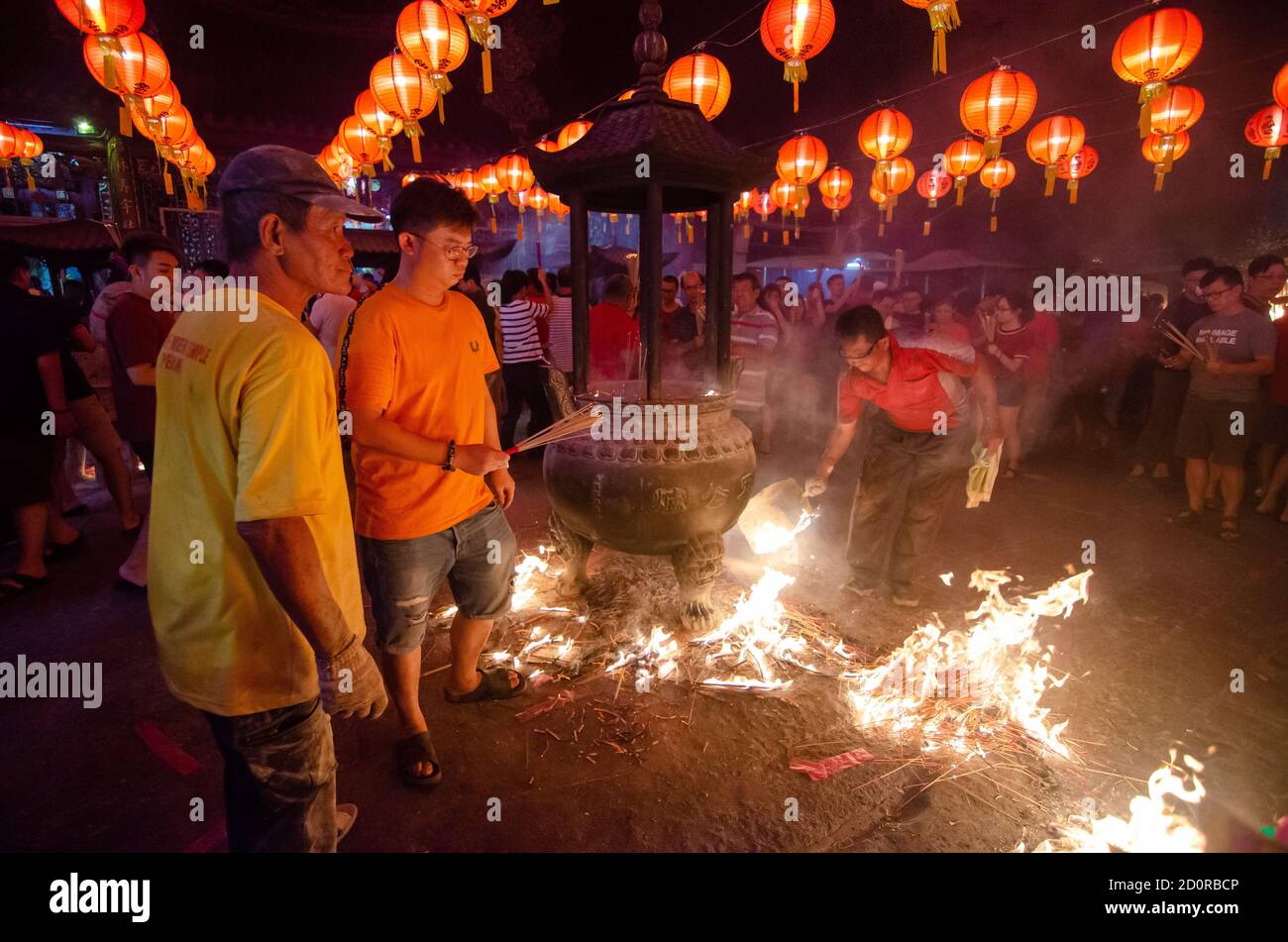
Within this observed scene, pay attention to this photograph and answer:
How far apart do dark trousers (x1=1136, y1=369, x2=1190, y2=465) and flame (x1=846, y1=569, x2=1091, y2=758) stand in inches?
215

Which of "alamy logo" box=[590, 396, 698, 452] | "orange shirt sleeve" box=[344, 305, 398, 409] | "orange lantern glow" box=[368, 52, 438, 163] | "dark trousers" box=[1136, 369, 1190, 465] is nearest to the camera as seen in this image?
"orange shirt sleeve" box=[344, 305, 398, 409]

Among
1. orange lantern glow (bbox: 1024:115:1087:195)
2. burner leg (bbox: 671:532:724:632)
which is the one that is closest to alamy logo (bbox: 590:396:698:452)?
burner leg (bbox: 671:532:724:632)

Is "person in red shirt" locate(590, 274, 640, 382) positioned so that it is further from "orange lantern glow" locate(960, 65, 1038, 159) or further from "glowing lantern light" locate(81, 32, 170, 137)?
"glowing lantern light" locate(81, 32, 170, 137)

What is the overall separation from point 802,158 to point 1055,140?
352cm

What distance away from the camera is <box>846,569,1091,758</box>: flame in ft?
10.8

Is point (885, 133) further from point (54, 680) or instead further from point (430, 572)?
point (54, 680)

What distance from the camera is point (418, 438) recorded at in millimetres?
2627

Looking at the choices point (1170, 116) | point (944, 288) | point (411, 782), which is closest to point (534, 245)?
point (944, 288)

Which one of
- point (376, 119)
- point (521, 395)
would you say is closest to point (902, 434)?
point (521, 395)

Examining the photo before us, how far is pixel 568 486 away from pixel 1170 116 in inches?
394

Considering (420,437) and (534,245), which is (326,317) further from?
(534,245)

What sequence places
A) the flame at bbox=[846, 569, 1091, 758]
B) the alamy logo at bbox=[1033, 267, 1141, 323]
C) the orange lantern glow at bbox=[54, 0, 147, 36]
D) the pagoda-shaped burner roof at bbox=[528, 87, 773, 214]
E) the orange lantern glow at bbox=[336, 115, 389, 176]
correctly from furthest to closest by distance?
the orange lantern glow at bbox=[336, 115, 389, 176]
the alamy logo at bbox=[1033, 267, 1141, 323]
the orange lantern glow at bbox=[54, 0, 147, 36]
the pagoda-shaped burner roof at bbox=[528, 87, 773, 214]
the flame at bbox=[846, 569, 1091, 758]

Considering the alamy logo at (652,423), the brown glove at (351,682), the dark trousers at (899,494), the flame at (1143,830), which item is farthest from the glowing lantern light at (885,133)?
the brown glove at (351,682)

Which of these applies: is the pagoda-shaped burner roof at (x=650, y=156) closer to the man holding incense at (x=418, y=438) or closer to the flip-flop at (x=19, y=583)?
the man holding incense at (x=418, y=438)
